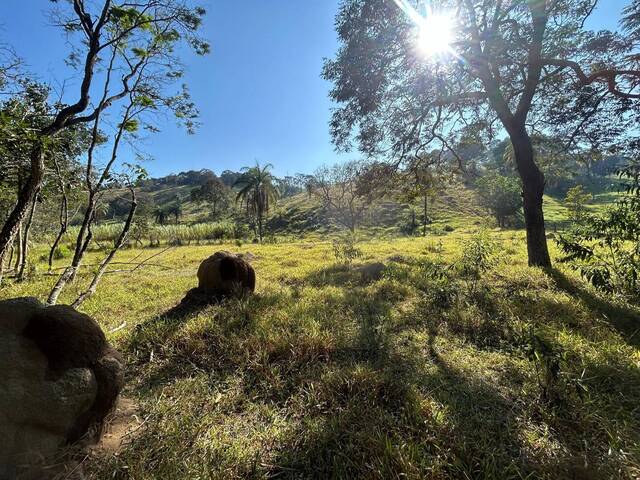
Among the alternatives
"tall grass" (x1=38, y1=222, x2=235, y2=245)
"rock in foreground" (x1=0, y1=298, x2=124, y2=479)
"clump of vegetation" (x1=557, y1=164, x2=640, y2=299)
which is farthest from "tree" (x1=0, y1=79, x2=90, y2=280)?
"tall grass" (x1=38, y1=222, x2=235, y2=245)

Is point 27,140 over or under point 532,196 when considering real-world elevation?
over

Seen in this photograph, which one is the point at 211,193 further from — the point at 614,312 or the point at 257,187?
the point at 614,312

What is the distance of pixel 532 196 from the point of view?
767 centimetres

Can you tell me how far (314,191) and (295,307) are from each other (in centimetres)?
4176

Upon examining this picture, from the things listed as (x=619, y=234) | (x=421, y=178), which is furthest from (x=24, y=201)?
(x=421, y=178)

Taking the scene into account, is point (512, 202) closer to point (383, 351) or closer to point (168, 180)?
point (383, 351)

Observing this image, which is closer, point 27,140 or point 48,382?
point 48,382

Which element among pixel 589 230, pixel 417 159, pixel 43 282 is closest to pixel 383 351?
pixel 589 230

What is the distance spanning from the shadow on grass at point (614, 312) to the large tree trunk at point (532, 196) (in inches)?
66.3

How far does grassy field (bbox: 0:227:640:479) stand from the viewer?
2062 mm

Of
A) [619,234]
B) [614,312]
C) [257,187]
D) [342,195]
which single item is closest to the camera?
[619,234]

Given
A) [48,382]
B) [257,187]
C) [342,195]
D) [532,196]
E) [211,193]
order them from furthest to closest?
[211,193]
[342,195]
[257,187]
[532,196]
[48,382]

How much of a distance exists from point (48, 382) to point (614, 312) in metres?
7.11

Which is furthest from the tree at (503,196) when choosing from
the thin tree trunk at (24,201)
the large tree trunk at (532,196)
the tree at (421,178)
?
the thin tree trunk at (24,201)
